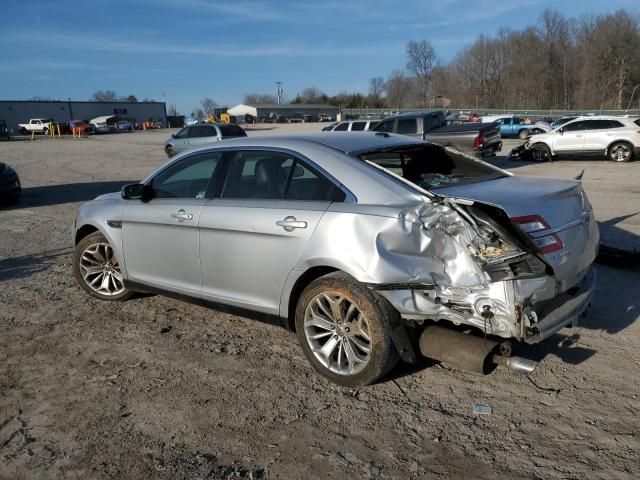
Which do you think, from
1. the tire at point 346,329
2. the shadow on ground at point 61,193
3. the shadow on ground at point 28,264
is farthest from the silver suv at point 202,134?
the tire at point 346,329

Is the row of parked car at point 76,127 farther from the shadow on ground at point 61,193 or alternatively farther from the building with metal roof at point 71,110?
the shadow on ground at point 61,193

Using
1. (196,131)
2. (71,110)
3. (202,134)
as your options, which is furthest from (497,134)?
(71,110)

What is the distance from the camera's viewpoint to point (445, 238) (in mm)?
3443

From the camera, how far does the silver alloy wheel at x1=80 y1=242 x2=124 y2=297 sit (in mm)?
5473

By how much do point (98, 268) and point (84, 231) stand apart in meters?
0.47

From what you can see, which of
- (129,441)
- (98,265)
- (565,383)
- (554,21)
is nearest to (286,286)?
(129,441)

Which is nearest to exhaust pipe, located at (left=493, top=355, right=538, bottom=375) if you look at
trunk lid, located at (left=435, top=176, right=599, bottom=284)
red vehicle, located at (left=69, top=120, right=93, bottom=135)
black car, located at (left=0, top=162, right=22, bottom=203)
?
trunk lid, located at (left=435, top=176, right=599, bottom=284)

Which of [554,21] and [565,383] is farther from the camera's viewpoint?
[554,21]

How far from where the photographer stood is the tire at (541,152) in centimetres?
2100

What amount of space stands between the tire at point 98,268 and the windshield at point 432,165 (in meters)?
2.88

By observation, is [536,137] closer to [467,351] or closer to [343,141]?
[343,141]

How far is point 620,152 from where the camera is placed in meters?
19.4

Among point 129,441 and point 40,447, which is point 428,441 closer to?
point 129,441

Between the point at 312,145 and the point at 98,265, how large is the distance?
2.76 m
